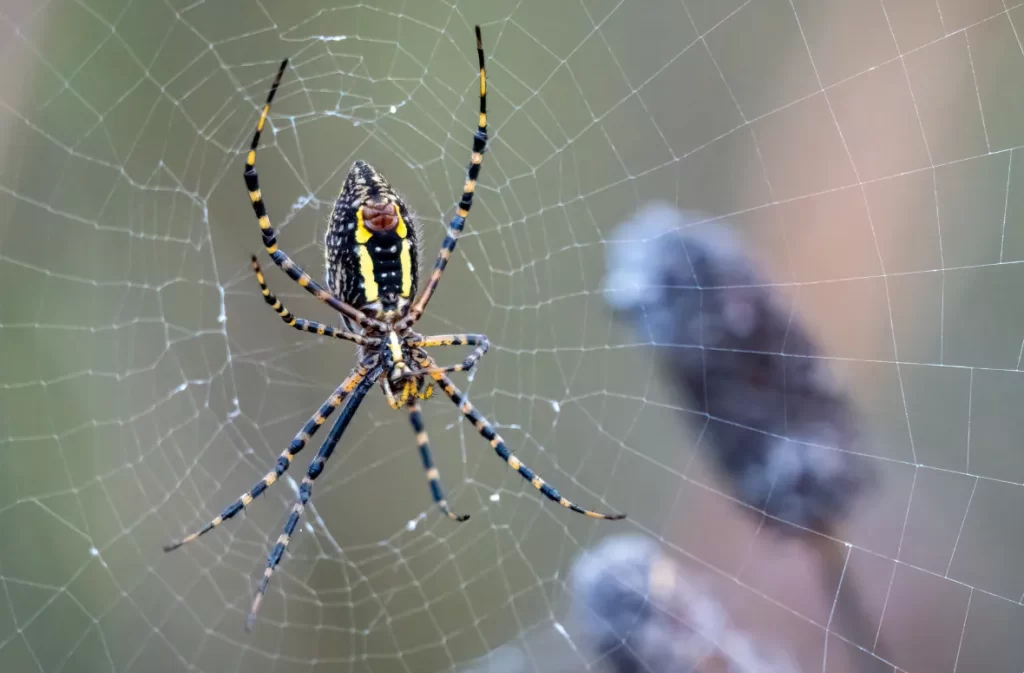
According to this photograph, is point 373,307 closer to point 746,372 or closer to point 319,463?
point 319,463

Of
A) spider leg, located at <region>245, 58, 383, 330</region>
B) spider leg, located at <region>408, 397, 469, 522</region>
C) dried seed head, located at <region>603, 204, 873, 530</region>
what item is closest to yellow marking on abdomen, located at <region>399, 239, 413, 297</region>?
spider leg, located at <region>245, 58, 383, 330</region>

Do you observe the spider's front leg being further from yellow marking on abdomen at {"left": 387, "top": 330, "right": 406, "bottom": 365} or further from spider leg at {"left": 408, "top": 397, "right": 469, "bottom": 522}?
spider leg at {"left": 408, "top": 397, "right": 469, "bottom": 522}

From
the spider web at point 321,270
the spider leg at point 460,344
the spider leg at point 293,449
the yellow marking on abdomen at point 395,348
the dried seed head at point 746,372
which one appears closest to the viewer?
the dried seed head at point 746,372

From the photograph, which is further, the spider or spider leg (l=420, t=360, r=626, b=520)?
spider leg (l=420, t=360, r=626, b=520)

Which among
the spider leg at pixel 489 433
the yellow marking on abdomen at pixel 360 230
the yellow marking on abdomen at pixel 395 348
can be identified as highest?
the yellow marking on abdomen at pixel 360 230

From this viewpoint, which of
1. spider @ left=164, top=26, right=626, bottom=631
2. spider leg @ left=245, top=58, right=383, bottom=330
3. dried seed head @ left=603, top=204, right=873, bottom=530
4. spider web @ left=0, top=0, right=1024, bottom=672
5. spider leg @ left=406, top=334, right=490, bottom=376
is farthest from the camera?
spider web @ left=0, top=0, right=1024, bottom=672

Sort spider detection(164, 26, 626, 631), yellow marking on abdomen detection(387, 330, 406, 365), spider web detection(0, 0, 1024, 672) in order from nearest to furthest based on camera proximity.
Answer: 1. spider detection(164, 26, 626, 631)
2. yellow marking on abdomen detection(387, 330, 406, 365)
3. spider web detection(0, 0, 1024, 672)

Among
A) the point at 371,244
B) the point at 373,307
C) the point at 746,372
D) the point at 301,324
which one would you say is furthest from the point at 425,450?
the point at 746,372

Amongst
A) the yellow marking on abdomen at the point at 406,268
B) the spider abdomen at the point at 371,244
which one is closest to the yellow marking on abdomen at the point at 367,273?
the spider abdomen at the point at 371,244

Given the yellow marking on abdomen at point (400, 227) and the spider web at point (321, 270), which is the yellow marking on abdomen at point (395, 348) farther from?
the spider web at point (321, 270)
